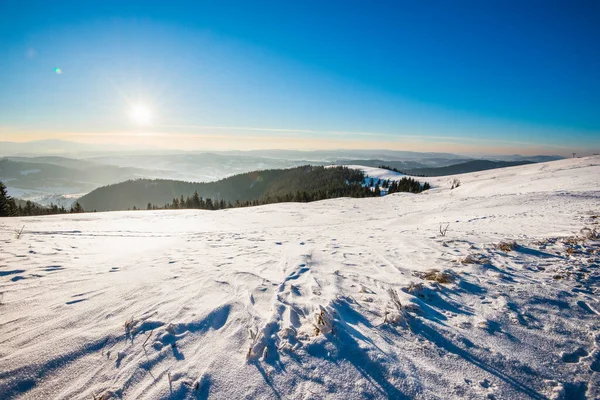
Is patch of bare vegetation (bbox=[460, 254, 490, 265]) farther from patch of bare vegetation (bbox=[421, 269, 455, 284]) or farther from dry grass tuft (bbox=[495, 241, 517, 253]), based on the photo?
patch of bare vegetation (bbox=[421, 269, 455, 284])

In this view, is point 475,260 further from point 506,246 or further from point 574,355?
point 574,355

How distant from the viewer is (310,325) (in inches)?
144

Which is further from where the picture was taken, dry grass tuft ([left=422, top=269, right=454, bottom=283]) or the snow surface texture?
dry grass tuft ([left=422, top=269, right=454, bottom=283])

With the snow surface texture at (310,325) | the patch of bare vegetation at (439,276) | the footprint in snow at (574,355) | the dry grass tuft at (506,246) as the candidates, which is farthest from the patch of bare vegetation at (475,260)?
the footprint in snow at (574,355)

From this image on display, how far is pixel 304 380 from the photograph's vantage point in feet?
8.86

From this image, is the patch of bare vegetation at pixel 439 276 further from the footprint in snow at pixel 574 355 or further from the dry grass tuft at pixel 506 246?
the dry grass tuft at pixel 506 246

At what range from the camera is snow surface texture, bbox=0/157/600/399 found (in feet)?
8.72

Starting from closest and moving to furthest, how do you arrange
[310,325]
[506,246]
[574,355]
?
[574,355] → [310,325] → [506,246]

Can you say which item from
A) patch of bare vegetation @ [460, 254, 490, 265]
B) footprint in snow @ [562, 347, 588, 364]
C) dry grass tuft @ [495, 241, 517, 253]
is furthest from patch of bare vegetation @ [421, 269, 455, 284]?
dry grass tuft @ [495, 241, 517, 253]

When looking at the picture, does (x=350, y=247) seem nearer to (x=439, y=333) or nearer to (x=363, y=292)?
(x=363, y=292)

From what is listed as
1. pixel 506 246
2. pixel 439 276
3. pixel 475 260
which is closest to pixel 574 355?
pixel 439 276

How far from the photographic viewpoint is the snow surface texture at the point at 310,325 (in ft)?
8.72

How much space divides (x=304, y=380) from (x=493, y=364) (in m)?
2.28

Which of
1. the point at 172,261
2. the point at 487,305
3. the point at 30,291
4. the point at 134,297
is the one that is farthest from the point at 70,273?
the point at 487,305
